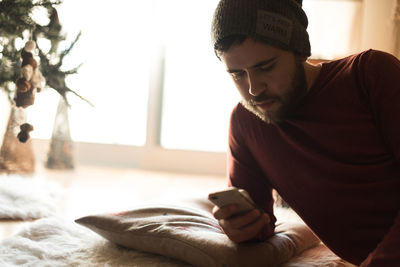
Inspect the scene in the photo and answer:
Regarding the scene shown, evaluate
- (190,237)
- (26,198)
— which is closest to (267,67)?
(190,237)

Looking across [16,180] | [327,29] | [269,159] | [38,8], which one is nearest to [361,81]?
[269,159]

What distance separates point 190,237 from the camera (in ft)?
3.70

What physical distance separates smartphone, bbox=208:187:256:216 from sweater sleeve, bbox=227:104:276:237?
15cm

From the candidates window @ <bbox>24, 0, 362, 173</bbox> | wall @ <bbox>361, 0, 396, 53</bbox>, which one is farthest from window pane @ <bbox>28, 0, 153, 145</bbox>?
wall @ <bbox>361, 0, 396, 53</bbox>

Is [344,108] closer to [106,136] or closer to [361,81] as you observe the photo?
[361,81]

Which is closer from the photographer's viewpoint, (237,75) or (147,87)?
(237,75)

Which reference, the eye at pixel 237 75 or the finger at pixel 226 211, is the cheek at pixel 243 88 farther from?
the finger at pixel 226 211

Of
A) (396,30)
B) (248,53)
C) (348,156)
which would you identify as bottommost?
(348,156)

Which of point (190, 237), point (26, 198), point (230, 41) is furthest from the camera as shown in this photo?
point (26, 198)

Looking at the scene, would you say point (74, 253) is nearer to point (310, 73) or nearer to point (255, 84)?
point (255, 84)

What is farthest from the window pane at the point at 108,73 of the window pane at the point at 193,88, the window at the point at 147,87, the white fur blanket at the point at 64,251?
the white fur blanket at the point at 64,251

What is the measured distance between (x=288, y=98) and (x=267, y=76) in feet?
0.25

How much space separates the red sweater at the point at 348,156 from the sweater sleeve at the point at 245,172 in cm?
6

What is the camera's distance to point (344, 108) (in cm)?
96
